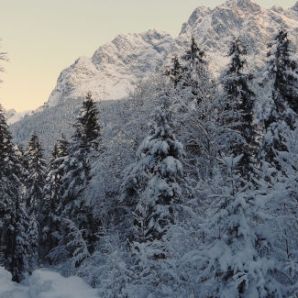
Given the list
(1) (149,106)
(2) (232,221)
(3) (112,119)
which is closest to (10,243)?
(3) (112,119)

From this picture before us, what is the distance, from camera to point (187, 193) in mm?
22609

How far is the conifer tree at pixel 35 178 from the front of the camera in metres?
50.4

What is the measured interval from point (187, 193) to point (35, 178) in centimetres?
3071

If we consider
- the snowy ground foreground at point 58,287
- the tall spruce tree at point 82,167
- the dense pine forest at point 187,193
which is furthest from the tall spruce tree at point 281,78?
the tall spruce tree at point 82,167

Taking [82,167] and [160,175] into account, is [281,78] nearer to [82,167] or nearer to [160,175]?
[160,175]

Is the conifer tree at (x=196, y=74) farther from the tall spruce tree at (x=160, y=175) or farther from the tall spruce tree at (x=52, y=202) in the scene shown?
the tall spruce tree at (x=52, y=202)

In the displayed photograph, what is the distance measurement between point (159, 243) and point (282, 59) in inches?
703

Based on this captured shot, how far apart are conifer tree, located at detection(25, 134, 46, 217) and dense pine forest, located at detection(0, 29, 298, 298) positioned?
0.14 meters

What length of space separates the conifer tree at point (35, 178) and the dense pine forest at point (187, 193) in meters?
0.14

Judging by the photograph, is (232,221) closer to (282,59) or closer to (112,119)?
(282,59)

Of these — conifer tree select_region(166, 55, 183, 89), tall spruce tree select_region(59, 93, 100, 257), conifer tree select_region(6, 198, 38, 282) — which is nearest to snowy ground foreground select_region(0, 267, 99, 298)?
tall spruce tree select_region(59, 93, 100, 257)

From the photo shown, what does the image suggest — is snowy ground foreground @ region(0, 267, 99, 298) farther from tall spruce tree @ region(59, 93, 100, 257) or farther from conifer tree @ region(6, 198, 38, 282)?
conifer tree @ region(6, 198, 38, 282)

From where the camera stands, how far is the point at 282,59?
2627 cm

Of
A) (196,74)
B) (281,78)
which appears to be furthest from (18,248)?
(281,78)
